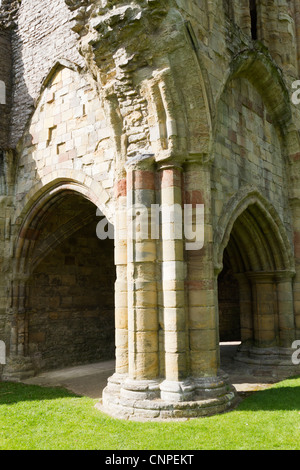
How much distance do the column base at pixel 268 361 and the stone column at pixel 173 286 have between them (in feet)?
9.86

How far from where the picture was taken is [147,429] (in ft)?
15.2

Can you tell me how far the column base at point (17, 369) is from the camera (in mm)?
7832

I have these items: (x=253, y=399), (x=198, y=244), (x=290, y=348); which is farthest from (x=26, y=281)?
(x=290, y=348)

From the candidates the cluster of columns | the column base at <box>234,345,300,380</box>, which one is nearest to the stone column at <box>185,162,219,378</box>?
the cluster of columns

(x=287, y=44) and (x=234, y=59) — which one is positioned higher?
(x=287, y=44)

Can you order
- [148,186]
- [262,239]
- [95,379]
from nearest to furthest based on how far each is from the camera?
[148,186]
[95,379]
[262,239]

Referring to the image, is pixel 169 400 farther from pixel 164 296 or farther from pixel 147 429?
pixel 164 296

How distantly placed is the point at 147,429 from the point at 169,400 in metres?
0.53

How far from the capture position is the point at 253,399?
5879mm

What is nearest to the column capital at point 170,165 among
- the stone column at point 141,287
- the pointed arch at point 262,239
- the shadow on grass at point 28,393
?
the stone column at point 141,287

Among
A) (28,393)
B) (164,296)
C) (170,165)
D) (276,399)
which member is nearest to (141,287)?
(164,296)

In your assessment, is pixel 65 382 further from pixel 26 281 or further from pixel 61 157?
pixel 61 157

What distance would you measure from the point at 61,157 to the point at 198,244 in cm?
342

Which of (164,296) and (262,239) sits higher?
(262,239)
